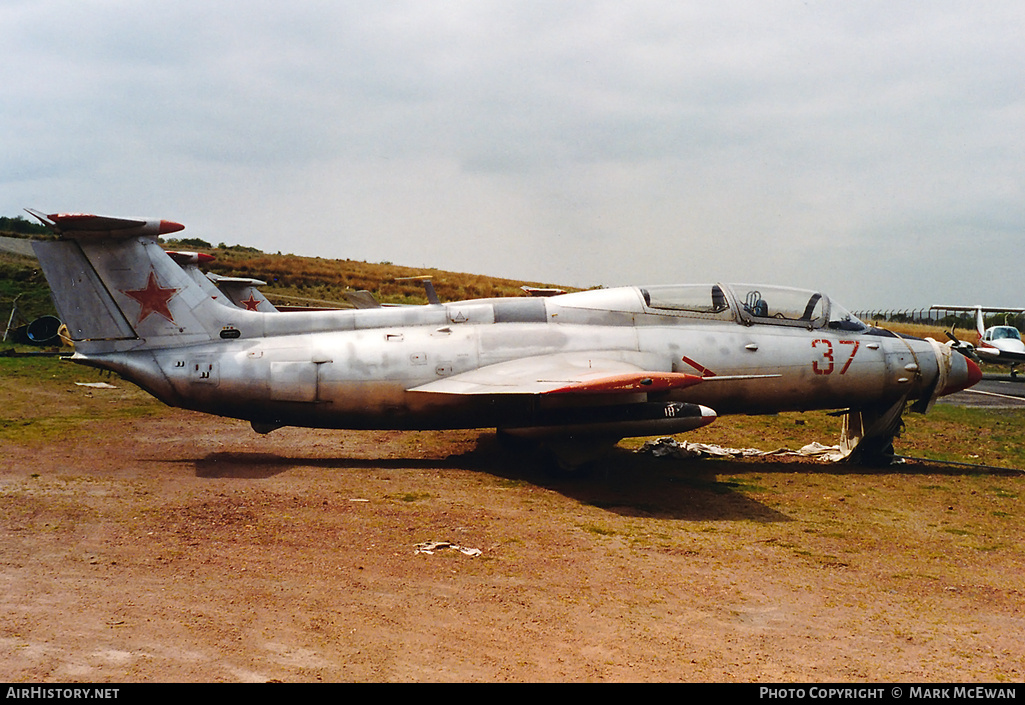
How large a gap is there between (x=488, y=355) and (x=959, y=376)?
30.4 feet

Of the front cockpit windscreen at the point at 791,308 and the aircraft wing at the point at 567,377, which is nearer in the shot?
the aircraft wing at the point at 567,377

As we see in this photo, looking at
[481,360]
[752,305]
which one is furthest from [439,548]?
[752,305]

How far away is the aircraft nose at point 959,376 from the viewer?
47.0 feet

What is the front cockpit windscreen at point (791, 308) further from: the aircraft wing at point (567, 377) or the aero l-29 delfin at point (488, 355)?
the aircraft wing at point (567, 377)

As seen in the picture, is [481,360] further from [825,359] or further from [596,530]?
[825,359]

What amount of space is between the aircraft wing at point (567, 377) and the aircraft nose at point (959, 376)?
18.8 ft

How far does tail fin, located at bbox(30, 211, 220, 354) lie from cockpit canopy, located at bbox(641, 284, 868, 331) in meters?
8.20

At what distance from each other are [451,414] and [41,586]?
700cm

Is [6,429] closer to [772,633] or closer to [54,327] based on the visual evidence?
[772,633]

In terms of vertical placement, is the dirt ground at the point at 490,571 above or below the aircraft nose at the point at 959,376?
below

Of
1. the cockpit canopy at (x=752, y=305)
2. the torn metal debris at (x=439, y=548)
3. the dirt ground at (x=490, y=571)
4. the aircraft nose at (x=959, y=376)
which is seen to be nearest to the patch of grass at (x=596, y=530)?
the dirt ground at (x=490, y=571)

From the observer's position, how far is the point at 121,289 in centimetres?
1234
